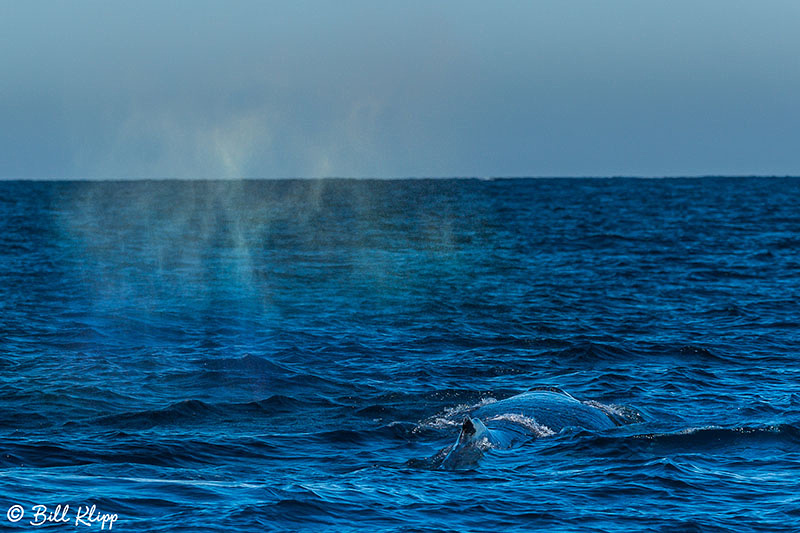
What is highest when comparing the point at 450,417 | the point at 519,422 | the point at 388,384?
the point at 388,384

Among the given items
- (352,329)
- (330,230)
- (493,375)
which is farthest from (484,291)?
(330,230)

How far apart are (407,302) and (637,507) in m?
20.0

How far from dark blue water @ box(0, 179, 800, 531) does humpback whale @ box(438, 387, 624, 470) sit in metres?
0.32

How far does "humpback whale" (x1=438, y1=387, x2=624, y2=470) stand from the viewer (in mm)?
14000

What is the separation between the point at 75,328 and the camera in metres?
Answer: 26.2

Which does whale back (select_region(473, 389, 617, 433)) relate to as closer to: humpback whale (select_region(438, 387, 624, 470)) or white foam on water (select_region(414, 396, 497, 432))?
humpback whale (select_region(438, 387, 624, 470))

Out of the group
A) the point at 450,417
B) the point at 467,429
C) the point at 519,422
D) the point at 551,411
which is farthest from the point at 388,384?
the point at 467,429

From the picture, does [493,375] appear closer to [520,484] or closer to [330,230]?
[520,484]

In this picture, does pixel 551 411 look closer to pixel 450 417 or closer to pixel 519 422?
pixel 519 422

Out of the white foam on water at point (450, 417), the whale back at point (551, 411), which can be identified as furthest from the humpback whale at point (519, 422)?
the white foam on water at point (450, 417)

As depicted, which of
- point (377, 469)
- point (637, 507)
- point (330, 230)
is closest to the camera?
point (637, 507)

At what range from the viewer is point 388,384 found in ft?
65.6

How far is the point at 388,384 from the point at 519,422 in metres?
4.54

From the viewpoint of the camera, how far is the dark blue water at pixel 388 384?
1212 cm
